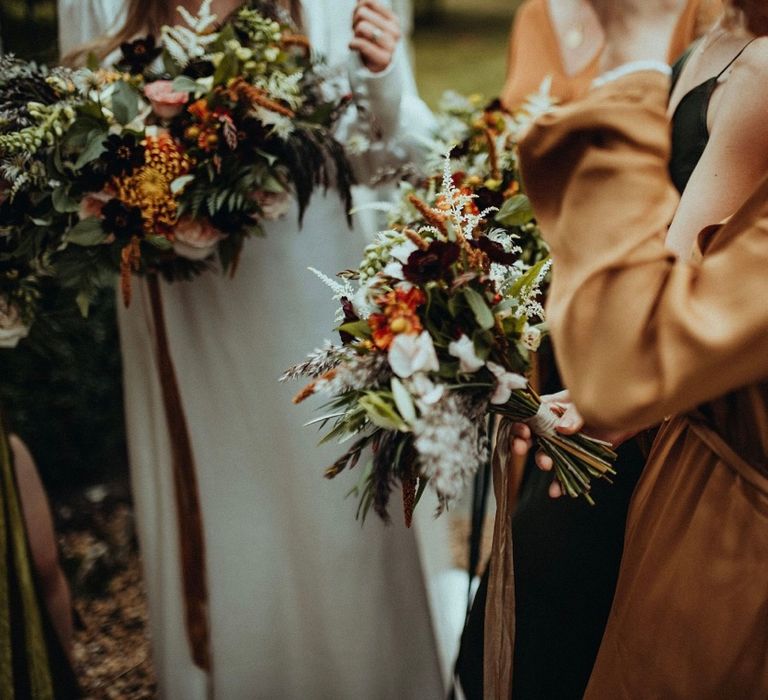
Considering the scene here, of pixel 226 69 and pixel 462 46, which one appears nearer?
pixel 226 69

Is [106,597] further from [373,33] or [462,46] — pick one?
[462,46]

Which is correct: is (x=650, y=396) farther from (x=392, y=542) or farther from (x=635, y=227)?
(x=392, y=542)

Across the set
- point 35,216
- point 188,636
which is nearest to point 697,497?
point 35,216

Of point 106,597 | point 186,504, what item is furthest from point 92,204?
point 106,597

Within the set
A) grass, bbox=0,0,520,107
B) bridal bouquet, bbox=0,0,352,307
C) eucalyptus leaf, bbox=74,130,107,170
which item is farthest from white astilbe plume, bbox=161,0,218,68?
grass, bbox=0,0,520,107

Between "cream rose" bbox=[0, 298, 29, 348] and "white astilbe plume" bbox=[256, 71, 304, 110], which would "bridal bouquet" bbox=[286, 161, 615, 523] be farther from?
"cream rose" bbox=[0, 298, 29, 348]

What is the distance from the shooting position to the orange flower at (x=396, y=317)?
999 mm

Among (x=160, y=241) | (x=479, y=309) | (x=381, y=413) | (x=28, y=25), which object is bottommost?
(x=381, y=413)

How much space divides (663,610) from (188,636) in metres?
1.40

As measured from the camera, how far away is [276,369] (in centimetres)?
187

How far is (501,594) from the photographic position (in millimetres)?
1210

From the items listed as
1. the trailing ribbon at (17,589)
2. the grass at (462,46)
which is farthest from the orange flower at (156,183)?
the grass at (462,46)

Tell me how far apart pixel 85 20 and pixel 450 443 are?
154 centimetres

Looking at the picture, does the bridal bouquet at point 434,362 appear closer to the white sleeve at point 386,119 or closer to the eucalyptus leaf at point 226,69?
the eucalyptus leaf at point 226,69
